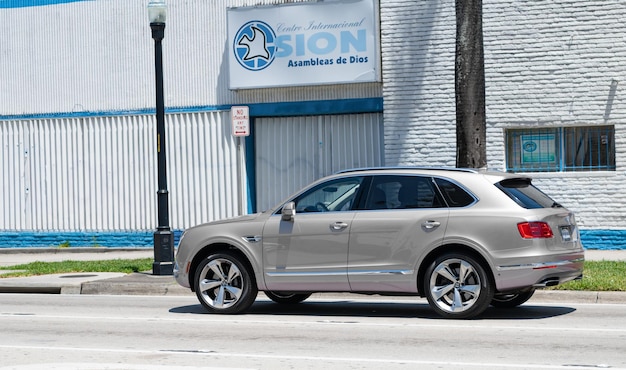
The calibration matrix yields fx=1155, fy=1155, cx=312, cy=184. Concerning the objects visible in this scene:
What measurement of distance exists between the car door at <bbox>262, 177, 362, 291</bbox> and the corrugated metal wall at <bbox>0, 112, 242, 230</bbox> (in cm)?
1116

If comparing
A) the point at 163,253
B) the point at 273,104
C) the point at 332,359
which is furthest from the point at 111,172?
the point at 332,359

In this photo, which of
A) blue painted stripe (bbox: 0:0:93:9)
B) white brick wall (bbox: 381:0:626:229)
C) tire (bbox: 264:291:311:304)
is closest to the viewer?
tire (bbox: 264:291:311:304)

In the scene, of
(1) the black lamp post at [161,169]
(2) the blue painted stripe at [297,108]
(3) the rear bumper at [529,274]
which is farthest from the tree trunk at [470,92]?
(2) the blue painted stripe at [297,108]

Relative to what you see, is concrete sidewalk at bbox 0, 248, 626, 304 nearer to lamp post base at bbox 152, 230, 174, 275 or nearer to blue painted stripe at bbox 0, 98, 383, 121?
lamp post base at bbox 152, 230, 174, 275

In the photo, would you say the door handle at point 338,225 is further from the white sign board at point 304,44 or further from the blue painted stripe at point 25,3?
the blue painted stripe at point 25,3

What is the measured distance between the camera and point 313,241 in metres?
13.2

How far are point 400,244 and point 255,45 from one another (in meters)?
11.8

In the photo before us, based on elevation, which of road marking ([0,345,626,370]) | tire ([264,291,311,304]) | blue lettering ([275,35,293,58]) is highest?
blue lettering ([275,35,293,58])

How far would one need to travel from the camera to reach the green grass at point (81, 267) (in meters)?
19.9

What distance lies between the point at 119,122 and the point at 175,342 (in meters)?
15.0

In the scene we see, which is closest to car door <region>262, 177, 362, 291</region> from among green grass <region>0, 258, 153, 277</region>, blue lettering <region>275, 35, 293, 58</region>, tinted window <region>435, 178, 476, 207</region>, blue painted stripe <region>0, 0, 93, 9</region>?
tinted window <region>435, 178, 476, 207</region>

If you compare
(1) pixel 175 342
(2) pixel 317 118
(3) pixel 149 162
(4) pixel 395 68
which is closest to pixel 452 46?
(4) pixel 395 68

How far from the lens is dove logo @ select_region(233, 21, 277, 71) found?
77.8ft

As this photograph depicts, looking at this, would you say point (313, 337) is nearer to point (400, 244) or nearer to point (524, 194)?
point (400, 244)
